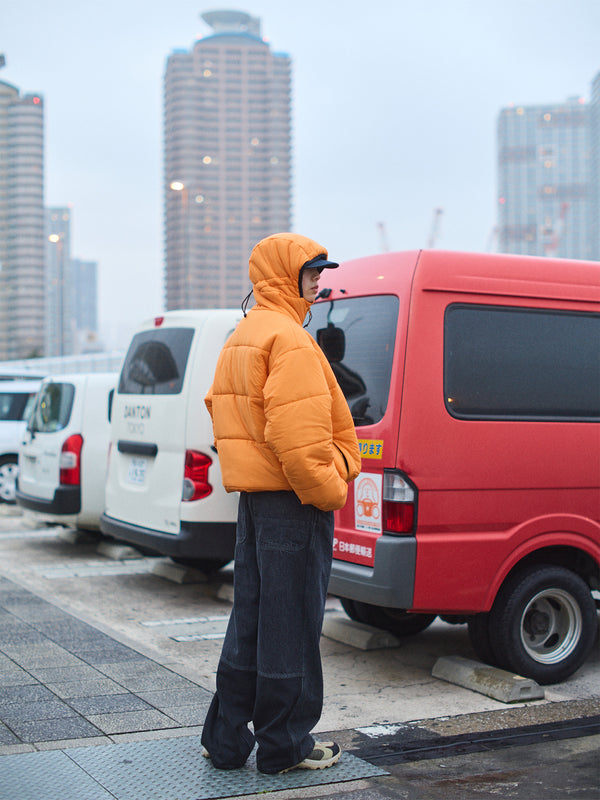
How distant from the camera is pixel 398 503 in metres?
4.64

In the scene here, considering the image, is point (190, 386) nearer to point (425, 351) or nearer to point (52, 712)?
point (425, 351)

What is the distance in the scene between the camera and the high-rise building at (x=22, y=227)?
105875mm

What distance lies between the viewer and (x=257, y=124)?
116 m

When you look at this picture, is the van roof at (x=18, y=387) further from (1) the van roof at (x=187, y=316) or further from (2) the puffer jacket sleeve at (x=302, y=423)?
(2) the puffer jacket sleeve at (x=302, y=423)

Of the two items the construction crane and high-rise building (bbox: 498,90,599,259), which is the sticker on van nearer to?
the construction crane

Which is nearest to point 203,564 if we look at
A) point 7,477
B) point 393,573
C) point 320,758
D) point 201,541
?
point 201,541

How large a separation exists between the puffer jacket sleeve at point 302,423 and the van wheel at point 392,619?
2.88m

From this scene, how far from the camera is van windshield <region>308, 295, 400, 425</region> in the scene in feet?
15.9

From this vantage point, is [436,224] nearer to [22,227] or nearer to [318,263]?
[22,227]

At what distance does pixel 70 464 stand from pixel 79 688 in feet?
15.9

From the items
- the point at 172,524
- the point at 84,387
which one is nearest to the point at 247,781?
the point at 172,524

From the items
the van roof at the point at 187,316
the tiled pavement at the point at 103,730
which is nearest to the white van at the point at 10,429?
the van roof at the point at 187,316

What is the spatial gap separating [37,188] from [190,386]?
367 ft

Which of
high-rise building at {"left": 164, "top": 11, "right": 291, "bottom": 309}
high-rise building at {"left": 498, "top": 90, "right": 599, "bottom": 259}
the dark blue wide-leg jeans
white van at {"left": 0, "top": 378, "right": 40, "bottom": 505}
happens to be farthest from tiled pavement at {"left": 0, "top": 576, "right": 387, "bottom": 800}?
high-rise building at {"left": 498, "top": 90, "right": 599, "bottom": 259}
